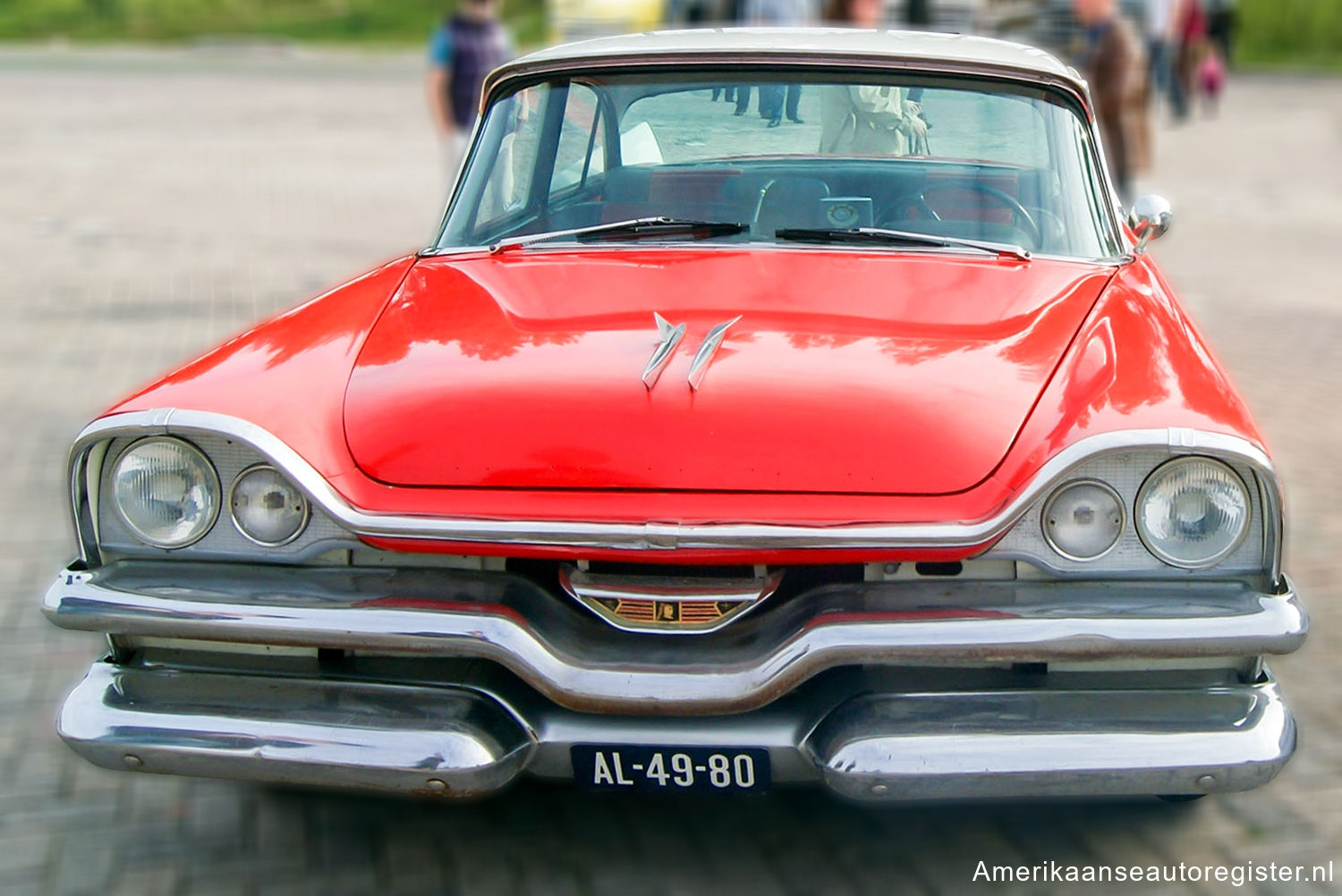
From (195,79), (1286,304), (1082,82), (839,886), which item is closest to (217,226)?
(1286,304)

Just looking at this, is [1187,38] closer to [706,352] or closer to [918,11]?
[918,11]

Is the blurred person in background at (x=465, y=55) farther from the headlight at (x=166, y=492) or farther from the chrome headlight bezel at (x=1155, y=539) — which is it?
the chrome headlight bezel at (x=1155, y=539)

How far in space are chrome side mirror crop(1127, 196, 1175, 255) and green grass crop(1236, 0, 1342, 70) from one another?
27.8 m

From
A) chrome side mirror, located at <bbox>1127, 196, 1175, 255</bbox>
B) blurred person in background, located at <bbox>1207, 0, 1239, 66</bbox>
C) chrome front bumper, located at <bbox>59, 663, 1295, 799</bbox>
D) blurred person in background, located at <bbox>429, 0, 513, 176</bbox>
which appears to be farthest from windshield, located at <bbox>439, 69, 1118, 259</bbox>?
blurred person in background, located at <bbox>1207, 0, 1239, 66</bbox>

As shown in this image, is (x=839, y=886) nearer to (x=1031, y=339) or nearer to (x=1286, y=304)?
(x=1031, y=339)

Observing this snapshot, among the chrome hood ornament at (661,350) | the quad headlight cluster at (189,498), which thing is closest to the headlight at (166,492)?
the quad headlight cluster at (189,498)

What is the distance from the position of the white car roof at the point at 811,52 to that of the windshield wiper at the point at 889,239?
51 centimetres

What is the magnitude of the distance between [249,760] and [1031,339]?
67.9 inches

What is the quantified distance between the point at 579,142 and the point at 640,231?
0.41m

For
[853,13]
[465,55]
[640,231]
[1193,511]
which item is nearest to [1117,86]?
[853,13]

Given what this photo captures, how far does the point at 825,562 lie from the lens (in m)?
2.97

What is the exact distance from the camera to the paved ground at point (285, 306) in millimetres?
3424

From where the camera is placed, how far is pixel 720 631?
3.06m

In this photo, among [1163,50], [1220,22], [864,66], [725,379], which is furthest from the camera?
[1220,22]
